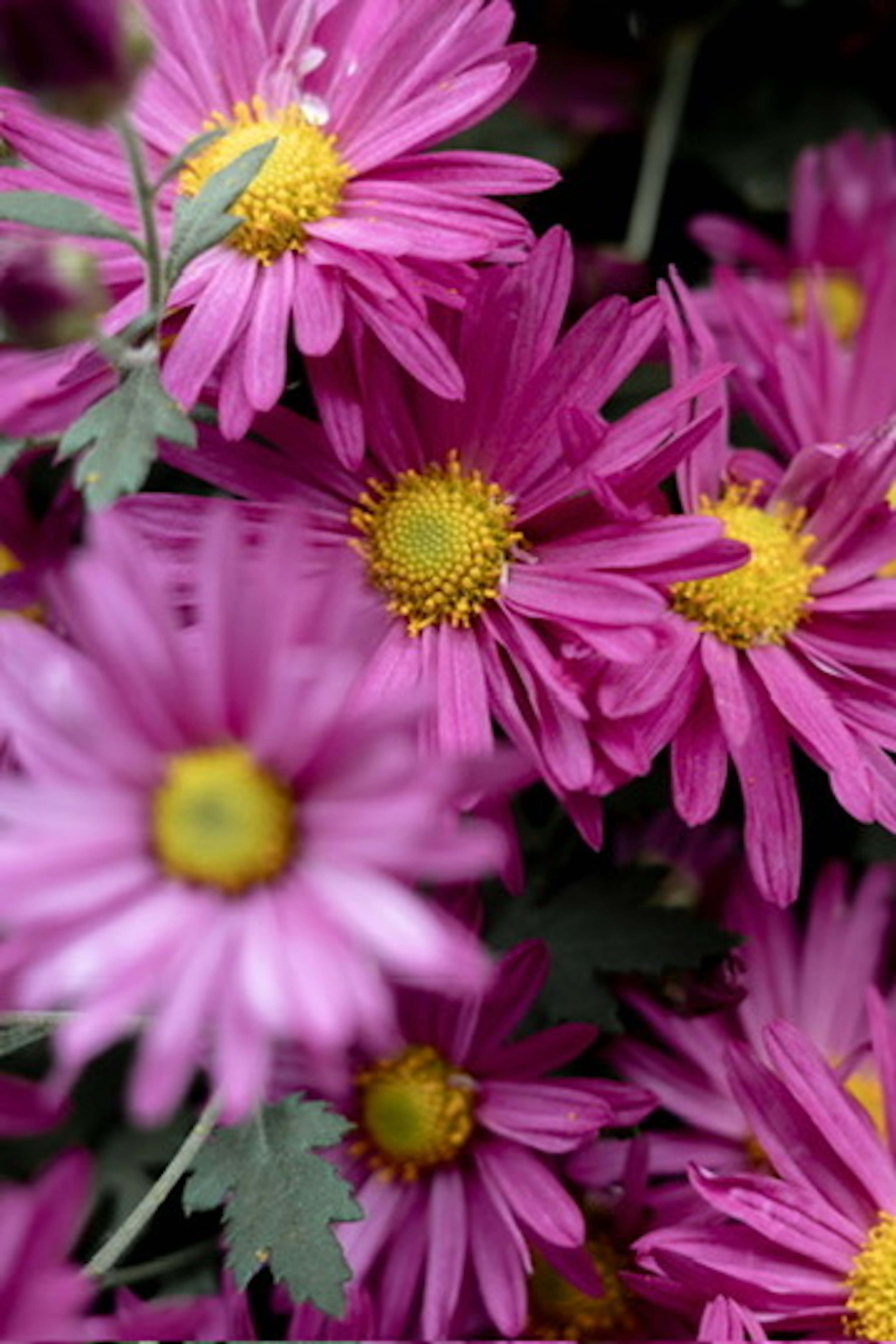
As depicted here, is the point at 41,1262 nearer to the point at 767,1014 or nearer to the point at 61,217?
the point at 61,217

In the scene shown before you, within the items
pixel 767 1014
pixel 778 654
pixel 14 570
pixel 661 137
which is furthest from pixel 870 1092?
pixel 661 137

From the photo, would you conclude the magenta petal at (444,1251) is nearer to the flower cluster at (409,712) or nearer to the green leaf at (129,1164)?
the flower cluster at (409,712)

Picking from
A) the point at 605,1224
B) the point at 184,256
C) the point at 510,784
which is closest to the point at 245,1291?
the point at 605,1224

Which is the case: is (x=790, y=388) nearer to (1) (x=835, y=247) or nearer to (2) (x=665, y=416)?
(2) (x=665, y=416)

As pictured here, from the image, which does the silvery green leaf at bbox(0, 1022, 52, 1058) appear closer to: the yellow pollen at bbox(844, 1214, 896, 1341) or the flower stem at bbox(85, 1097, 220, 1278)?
the flower stem at bbox(85, 1097, 220, 1278)

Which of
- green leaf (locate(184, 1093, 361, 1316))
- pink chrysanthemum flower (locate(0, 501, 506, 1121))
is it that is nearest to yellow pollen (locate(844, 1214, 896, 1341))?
green leaf (locate(184, 1093, 361, 1316))
